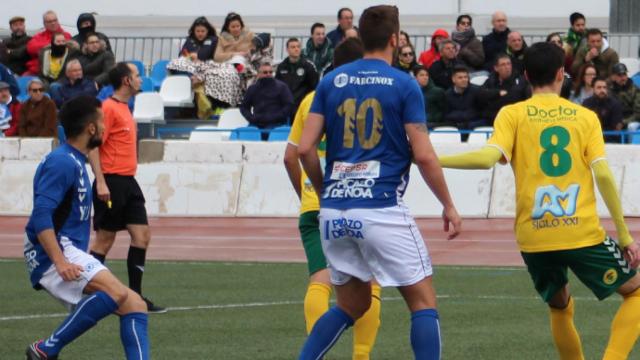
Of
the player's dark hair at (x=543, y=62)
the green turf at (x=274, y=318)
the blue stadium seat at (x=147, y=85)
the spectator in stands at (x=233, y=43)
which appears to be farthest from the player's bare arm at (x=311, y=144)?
the blue stadium seat at (x=147, y=85)

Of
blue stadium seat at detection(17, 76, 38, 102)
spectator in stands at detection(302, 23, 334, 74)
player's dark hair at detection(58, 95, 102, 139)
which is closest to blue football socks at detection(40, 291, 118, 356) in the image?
player's dark hair at detection(58, 95, 102, 139)

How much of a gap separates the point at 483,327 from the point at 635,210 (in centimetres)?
909

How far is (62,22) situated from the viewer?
91.6ft

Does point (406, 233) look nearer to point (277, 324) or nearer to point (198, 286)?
point (277, 324)

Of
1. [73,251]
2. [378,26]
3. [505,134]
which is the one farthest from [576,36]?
[378,26]

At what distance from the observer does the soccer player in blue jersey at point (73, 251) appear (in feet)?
26.1

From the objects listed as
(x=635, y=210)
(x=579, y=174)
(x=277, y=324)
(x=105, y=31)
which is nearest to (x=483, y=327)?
(x=277, y=324)

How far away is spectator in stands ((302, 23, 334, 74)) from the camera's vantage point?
74.0 feet

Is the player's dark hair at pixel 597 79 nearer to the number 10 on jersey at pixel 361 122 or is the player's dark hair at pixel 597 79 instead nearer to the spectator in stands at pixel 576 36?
the spectator in stands at pixel 576 36

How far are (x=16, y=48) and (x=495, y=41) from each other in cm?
823

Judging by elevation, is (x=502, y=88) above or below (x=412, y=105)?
below

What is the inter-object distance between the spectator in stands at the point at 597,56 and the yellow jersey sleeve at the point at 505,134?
45.5 feet

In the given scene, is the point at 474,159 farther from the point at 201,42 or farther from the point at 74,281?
the point at 201,42

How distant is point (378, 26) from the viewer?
23.9ft
